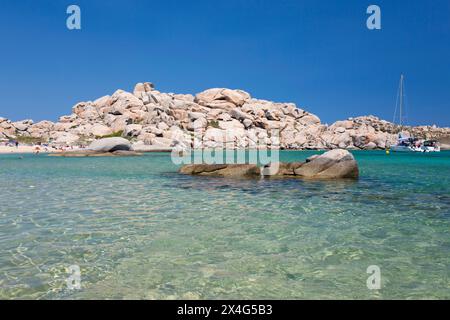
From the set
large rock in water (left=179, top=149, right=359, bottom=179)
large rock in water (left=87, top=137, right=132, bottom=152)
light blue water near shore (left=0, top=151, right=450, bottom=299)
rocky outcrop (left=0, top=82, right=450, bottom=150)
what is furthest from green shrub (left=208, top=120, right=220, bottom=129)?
light blue water near shore (left=0, top=151, right=450, bottom=299)

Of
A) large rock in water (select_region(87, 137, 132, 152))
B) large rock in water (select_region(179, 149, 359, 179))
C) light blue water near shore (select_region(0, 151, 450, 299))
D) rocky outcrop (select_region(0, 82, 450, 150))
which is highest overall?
rocky outcrop (select_region(0, 82, 450, 150))

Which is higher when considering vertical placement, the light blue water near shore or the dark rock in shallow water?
the dark rock in shallow water

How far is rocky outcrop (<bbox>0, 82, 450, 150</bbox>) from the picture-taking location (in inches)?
4727

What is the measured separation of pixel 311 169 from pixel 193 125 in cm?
11316

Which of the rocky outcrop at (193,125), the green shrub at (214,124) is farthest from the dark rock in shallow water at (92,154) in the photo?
the green shrub at (214,124)

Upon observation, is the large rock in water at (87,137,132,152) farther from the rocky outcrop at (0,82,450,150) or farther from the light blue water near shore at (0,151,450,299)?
the light blue water near shore at (0,151,450,299)

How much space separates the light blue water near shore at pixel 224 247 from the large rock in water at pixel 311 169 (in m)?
9.73

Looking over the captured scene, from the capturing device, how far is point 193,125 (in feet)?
447

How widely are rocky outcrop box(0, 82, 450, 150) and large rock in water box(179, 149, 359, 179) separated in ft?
254

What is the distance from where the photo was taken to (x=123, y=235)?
9375 millimetres

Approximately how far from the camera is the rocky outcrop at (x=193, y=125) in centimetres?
12006

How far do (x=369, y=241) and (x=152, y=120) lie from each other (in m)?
126
